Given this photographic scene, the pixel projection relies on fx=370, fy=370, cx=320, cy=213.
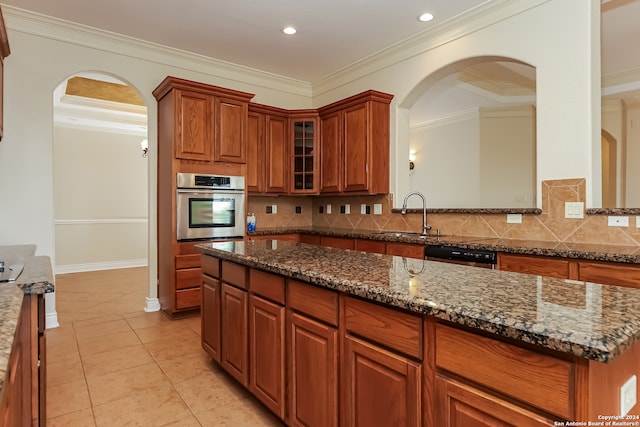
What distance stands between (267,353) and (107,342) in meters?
2.03

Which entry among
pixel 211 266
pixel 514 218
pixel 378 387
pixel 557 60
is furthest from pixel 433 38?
pixel 378 387

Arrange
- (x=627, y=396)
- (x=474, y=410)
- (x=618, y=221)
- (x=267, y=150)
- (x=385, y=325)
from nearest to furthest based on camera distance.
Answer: (x=627, y=396), (x=474, y=410), (x=385, y=325), (x=618, y=221), (x=267, y=150)

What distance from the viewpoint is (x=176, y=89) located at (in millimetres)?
3666

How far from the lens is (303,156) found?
4824 mm

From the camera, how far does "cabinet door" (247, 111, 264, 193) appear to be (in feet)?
14.9

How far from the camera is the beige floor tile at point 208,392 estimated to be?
7.06 ft

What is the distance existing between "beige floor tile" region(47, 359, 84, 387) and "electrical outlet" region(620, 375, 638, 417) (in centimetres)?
286

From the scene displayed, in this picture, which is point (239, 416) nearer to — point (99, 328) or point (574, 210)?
point (99, 328)

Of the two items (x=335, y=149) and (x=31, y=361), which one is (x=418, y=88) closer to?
(x=335, y=149)

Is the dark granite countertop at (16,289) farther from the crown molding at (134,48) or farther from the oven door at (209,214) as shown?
the crown molding at (134,48)

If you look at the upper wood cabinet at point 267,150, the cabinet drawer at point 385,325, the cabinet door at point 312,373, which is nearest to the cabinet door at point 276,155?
the upper wood cabinet at point 267,150

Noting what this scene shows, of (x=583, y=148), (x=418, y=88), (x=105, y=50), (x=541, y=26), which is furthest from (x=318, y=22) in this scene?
(x=583, y=148)

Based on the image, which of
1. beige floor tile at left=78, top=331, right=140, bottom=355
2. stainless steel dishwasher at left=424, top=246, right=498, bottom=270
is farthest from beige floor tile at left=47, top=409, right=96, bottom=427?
stainless steel dishwasher at left=424, top=246, right=498, bottom=270

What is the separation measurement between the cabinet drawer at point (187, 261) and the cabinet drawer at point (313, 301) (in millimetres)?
2343
